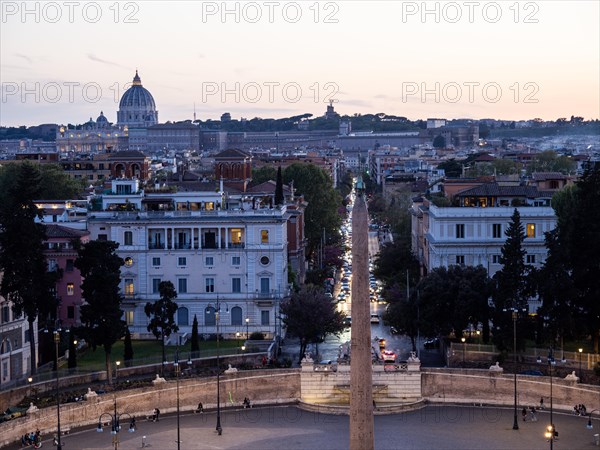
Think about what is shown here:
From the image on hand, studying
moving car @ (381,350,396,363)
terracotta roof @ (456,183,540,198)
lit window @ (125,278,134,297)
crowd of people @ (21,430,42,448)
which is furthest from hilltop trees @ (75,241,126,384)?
terracotta roof @ (456,183,540,198)

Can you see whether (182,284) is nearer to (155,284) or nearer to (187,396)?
(155,284)

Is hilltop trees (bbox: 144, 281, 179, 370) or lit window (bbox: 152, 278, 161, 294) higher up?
lit window (bbox: 152, 278, 161, 294)

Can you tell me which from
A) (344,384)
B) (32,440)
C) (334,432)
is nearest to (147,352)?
(344,384)

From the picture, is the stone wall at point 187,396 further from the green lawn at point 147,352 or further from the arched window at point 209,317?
the arched window at point 209,317

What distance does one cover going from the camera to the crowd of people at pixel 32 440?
43.9 metres

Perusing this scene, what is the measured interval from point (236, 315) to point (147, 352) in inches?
264

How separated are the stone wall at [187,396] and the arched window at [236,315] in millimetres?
12552

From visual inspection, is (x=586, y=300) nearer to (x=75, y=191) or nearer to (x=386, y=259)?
(x=386, y=259)

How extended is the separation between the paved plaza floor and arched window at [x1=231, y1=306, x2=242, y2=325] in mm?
13532

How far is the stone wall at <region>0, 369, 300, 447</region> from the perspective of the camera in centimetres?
4753

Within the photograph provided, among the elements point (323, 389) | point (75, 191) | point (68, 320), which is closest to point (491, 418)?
point (323, 389)

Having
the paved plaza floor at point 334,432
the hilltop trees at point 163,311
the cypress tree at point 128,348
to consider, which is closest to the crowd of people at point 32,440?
the paved plaza floor at point 334,432

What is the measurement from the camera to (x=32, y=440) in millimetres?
44062

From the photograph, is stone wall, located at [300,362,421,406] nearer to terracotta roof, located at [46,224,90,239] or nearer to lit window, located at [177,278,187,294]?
lit window, located at [177,278,187,294]
